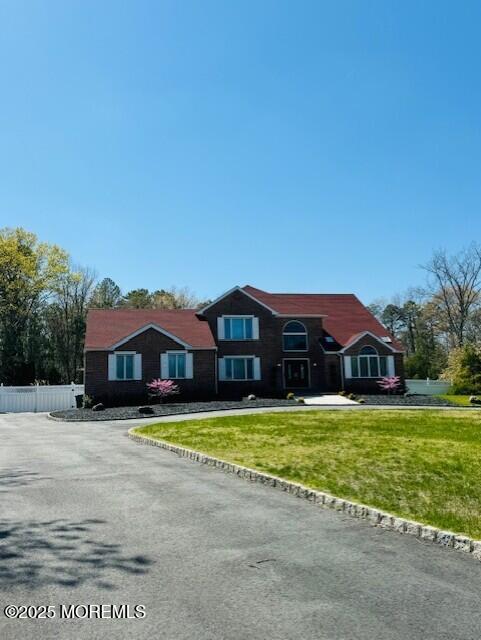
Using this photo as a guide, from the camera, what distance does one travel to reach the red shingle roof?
40594mm

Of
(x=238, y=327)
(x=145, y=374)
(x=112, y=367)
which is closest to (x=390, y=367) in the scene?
(x=238, y=327)

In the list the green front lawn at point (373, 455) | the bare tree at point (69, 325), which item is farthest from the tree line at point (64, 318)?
the green front lawn at point (373, 455)

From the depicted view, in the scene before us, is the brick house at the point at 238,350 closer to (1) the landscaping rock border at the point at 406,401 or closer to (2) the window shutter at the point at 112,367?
(2) the window shutter at the point at 112,367

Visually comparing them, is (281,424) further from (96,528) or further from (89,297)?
(89,297)

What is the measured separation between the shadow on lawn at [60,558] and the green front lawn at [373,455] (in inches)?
148

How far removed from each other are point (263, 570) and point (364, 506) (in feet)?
8.34

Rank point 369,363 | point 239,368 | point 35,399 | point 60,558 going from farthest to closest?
1. point 369,363
2. point 239,368
3. point 35,399
4. point 60,558

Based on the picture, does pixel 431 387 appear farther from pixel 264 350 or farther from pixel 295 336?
pixel 264 350

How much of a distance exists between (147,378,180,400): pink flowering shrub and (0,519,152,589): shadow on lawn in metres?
25.5

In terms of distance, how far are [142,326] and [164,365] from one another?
3.10 metres

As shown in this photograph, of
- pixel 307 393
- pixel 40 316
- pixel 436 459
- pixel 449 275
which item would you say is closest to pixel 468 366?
pixel 307 393

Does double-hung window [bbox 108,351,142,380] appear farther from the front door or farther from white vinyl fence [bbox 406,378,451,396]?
white vinyl fence [bbox 406,378,451,396]

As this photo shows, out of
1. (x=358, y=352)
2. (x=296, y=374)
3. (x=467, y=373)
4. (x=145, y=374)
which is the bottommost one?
(x=467, y=373)

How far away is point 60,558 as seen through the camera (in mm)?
5590
